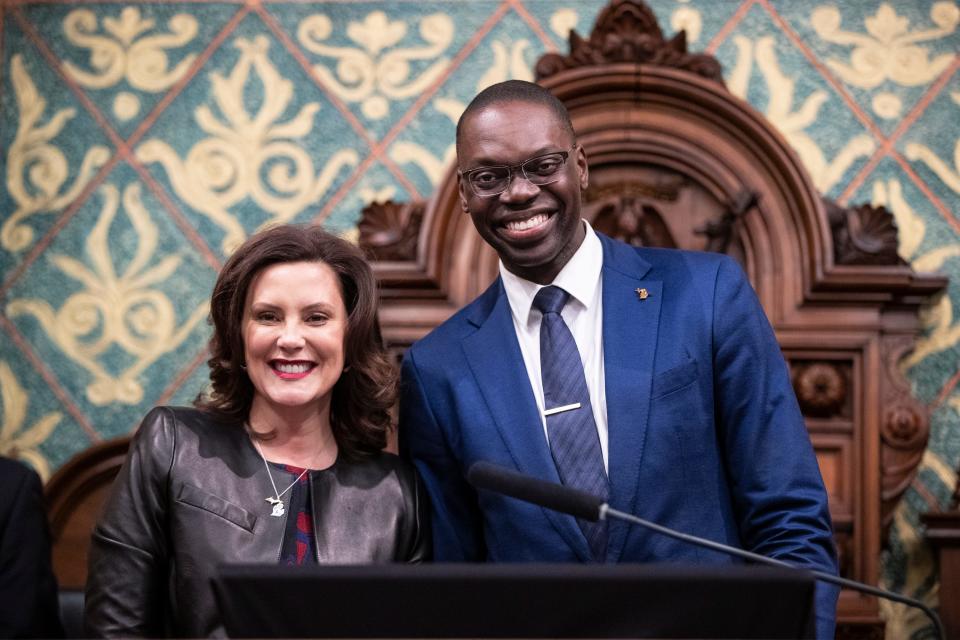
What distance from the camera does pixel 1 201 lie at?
3.36m

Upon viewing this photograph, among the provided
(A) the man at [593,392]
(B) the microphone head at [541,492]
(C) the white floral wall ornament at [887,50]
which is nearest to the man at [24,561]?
(A) the man at [593,392]

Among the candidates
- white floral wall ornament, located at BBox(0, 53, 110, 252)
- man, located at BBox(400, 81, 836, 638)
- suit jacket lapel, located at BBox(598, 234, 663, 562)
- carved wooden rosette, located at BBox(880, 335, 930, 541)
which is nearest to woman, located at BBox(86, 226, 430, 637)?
man, located at BBox(400, 81, 836, 638)

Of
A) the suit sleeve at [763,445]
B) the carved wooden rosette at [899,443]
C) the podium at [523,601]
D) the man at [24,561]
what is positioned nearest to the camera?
the podium at [523,601]

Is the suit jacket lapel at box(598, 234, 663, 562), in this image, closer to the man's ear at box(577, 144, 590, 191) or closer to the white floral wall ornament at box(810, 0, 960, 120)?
the man's ear at box(577, 144, 590, 191)

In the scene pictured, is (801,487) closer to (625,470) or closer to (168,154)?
(625,470)

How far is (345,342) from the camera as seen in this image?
78.0 inches

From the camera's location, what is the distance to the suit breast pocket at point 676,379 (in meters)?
1.86

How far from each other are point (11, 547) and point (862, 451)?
6.25 ft

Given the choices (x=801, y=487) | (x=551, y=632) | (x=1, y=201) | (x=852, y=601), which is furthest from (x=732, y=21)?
(x=551, y=632)

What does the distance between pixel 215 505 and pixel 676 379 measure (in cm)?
70

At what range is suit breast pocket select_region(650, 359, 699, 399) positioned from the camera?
1857 mm

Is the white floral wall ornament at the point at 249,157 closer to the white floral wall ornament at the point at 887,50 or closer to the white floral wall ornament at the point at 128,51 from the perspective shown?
the white floral wall ornament at the point at 128,51

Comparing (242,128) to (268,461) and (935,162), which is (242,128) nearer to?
(268,461)

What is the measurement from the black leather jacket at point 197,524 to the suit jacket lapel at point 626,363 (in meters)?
0.35
